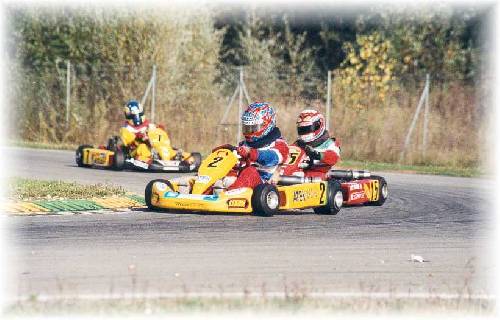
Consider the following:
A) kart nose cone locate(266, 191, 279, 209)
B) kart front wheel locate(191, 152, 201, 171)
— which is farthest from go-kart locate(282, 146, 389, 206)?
kart front wheel locate(191, 152, 201, 171)

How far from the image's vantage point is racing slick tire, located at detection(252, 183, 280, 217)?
11.8 m

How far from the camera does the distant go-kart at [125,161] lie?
18.6 metres

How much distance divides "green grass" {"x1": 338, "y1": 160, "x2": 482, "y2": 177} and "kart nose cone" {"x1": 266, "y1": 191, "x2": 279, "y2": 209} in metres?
8.75

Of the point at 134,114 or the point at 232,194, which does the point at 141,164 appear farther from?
the point at 232,194

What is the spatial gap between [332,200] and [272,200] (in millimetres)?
862

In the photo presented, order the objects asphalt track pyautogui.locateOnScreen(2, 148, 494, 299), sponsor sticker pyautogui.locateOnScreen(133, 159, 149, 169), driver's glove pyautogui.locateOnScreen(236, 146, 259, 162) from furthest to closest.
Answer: sponsor sticker pyautogui.locateOnScreen(133, 159, 149, 169), driver's glove pyautogui.locateOnScreen(236, 146, 259, 162), asphalt track pyautogui.locateOnScreen(2, 148, 494, 299)

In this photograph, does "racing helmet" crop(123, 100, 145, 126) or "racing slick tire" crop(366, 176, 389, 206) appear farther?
"racing helmet" crop(123, 100, 145, 126)

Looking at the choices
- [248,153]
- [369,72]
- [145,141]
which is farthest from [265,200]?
[369,72]

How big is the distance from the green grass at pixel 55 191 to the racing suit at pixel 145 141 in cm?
433

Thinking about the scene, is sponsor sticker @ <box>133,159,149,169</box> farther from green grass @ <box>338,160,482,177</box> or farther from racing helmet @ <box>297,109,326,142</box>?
racing helmet @ <box>297,109,326,142</box>

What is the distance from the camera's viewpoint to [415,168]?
68.7 ft

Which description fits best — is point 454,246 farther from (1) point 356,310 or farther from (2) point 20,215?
(2) point 20,215

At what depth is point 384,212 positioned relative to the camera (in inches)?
511

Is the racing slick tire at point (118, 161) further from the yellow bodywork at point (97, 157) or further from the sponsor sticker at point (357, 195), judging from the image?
the sponsor sticker at point (357, 195)
